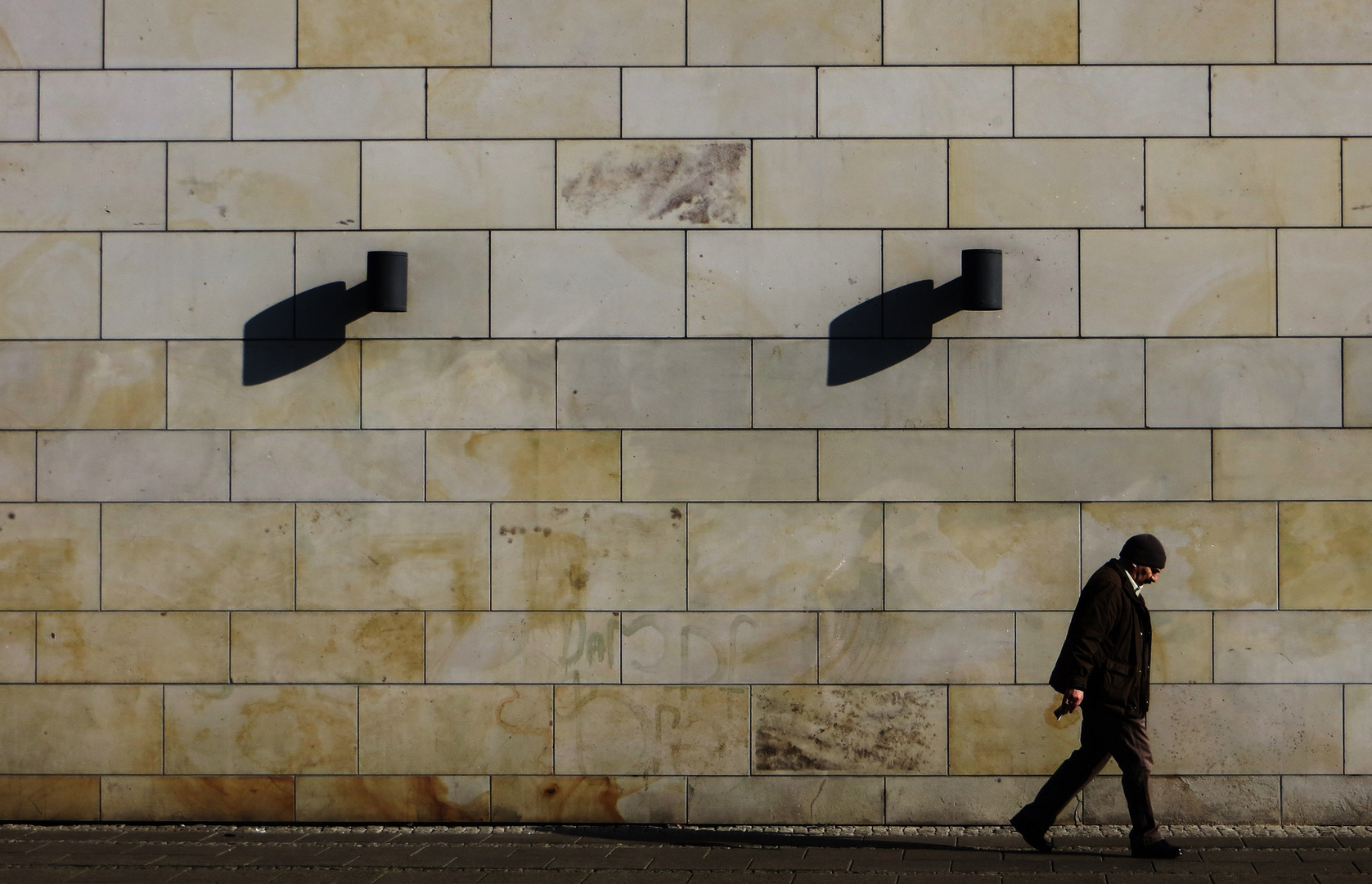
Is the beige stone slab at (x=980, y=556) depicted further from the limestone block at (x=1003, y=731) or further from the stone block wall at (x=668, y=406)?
the limestone block at (x=1003, y=731)

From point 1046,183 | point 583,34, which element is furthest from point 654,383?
point 1046,183

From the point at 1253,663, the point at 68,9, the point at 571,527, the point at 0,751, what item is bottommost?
the point at 0,751

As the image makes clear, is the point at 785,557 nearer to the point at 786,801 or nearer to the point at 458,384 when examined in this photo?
the point at 786,801

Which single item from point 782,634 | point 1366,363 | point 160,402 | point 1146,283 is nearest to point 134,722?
point 160,402

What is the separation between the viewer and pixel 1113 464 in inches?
277

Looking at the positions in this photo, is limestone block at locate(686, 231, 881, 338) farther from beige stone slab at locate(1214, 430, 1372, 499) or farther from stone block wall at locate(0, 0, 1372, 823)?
beige stone slab at locate(1214, 430, 1372, 499)

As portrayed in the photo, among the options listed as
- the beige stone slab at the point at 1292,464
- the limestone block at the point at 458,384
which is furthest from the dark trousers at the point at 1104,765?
the limestone block at the point at 458,384

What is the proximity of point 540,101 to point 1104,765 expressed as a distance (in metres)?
5.14

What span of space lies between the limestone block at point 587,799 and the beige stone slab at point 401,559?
46.3 inches

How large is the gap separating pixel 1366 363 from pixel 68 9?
27.4 feet

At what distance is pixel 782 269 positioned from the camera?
23.3ft

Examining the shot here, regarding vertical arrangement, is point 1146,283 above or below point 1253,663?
above

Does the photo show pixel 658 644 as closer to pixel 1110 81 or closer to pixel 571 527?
pixel 571 527

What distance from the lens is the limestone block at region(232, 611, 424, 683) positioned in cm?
714
